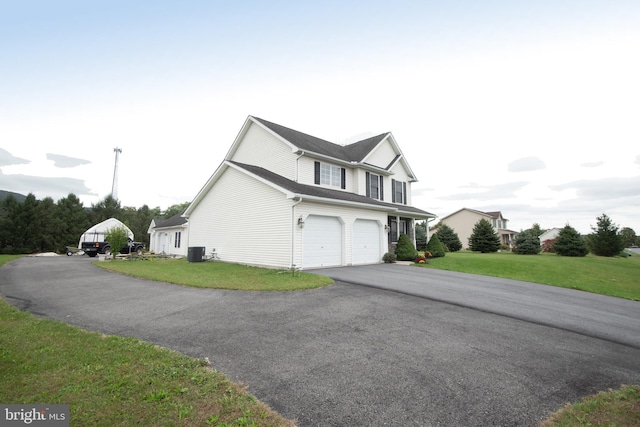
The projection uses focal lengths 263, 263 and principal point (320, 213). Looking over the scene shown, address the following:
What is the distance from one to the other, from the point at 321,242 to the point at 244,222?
179 inches

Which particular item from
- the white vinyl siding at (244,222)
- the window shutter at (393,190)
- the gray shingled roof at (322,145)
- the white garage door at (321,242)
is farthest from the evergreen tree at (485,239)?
the white vinyl siding at (244,222)

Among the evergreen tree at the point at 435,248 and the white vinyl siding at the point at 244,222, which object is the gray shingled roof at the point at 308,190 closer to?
the white vinyl siding at the point at 244,222

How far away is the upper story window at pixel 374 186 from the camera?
754 inches

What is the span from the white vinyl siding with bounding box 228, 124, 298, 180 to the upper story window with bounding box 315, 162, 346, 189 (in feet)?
5.49

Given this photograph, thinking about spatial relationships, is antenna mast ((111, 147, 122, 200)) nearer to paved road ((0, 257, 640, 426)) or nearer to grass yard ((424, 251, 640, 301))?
paved road ((0, 257, 640, 426))

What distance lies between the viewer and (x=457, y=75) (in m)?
13.0

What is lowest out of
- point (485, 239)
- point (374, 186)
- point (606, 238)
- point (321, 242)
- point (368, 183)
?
point (321, 242)

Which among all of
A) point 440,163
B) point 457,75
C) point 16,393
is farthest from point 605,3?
point 440,163

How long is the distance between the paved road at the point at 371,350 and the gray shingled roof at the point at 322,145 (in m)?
11.3

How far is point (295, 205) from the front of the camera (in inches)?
478

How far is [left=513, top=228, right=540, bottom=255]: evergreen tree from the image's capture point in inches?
1176

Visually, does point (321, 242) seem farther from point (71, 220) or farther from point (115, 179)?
point (115, 179)

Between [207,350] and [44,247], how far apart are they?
49.5m

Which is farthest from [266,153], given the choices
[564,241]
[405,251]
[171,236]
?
[564,241]
